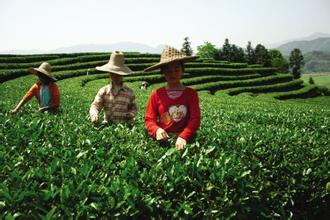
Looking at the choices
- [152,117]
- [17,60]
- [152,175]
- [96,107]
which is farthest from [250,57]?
[152,175]

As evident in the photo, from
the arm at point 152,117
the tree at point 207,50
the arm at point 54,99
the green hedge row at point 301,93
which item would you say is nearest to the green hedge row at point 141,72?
the green hedge row at point 301,93

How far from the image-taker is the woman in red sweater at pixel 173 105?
13.3 ft

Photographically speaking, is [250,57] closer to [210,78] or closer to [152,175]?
[210,78]

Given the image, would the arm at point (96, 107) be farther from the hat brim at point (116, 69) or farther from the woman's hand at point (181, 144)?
the woman's hand at point (181, 144)

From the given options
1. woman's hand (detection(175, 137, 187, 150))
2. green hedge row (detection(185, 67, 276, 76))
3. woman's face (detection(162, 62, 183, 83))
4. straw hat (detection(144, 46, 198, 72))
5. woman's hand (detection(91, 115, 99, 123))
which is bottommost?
green hedge row (detection(185, 67, 276, 76))

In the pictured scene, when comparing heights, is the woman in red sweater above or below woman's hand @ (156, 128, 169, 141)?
above

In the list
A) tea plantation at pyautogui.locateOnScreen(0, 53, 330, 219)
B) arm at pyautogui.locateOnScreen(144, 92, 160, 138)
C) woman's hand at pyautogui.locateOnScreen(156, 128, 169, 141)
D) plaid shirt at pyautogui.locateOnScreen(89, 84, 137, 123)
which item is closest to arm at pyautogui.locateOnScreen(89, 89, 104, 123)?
plaid shirt at pyautogui.locateOnScreen(89, 84, 137, 123)

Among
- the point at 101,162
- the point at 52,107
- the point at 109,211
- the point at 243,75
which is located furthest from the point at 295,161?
the point at 243,75

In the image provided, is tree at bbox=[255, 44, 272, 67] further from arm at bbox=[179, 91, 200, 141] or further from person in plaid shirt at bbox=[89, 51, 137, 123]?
arm at bbox=[179, 91, 200, 141]

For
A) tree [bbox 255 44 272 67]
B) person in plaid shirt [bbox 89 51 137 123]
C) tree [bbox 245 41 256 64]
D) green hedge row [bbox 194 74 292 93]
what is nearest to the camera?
person in plaid shirt [bbox 89 51 137 123]

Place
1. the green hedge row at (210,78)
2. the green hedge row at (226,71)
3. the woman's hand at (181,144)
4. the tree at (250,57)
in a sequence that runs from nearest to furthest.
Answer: the woman's hand at (181,144) → the green hedge row at (210,78) → the green hedge row at (226,71) → the tree at (250,57)

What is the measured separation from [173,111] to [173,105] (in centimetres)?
8

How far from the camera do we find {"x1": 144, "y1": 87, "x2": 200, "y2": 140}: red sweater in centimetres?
413

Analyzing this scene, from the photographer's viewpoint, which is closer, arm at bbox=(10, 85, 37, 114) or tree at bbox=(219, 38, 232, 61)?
arm at bbox=(10, 85, 37, 114)
